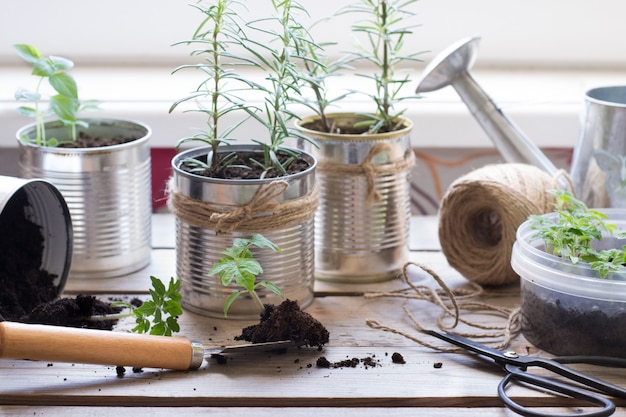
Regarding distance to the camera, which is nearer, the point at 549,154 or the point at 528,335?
the point at 528,335

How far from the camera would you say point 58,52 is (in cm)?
162

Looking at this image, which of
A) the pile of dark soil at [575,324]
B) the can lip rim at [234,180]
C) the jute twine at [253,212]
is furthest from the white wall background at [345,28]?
the pile of dark soil at [575,324]

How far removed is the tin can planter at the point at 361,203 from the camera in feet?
3.67

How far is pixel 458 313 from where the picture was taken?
1.04 metres

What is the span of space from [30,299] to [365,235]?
410mm

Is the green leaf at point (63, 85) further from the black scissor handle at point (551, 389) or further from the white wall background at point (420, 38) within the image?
the black scissor handle at point (551, 389)

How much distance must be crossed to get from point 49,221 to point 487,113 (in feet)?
1.91

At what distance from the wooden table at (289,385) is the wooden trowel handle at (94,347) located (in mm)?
19

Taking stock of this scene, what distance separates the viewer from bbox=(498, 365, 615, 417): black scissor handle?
0.81 metres

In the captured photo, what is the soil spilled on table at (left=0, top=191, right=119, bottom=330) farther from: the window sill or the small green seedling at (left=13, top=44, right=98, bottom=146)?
the window sill

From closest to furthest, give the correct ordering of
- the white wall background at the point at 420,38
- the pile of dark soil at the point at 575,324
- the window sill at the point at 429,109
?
the pile of dark soil at the point at 575,324 → the window sill at the point at 429,109 → the white wall background at the point at 420,38

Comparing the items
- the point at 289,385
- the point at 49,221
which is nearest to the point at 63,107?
the point at 49,221

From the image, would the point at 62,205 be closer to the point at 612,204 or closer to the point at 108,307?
the point at 108,307

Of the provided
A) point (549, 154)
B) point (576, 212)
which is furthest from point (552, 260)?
point (549, 154)
